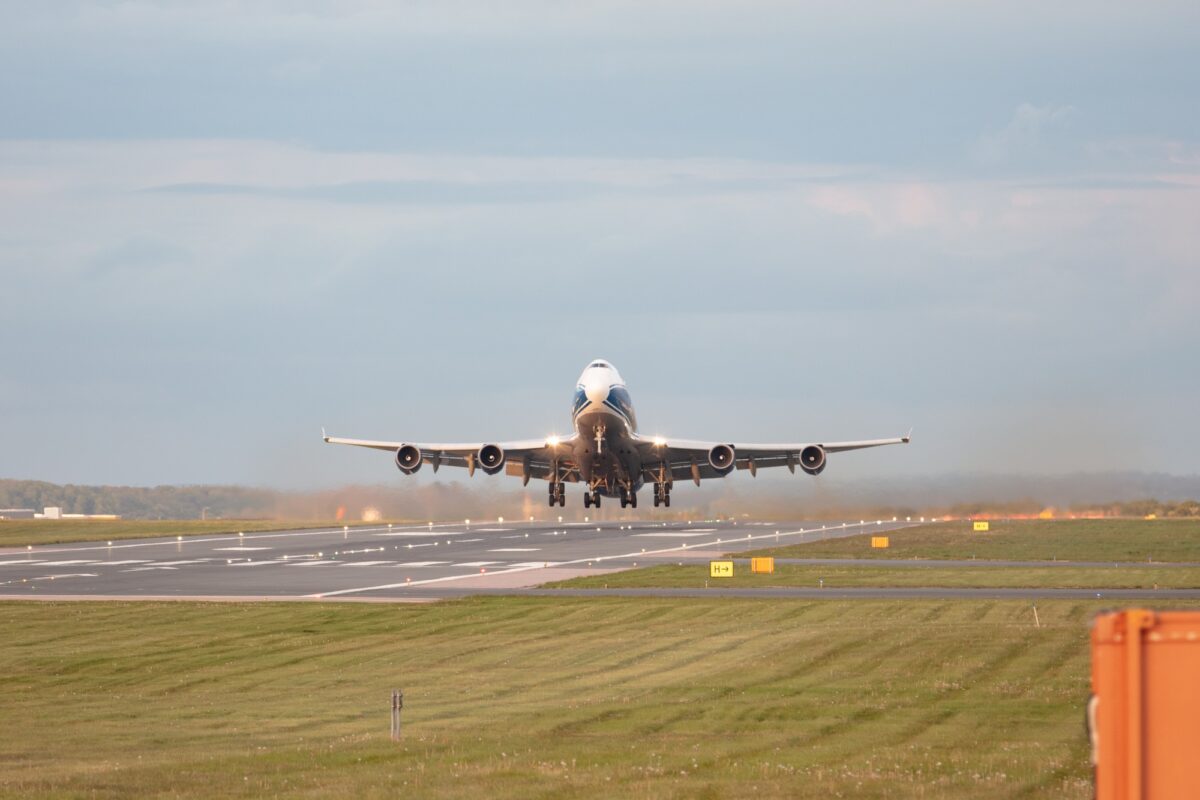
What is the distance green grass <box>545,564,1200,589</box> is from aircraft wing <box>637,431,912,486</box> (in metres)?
13.9

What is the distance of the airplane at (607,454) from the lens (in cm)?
7306

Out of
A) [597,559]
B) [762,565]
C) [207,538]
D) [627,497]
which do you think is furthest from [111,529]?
[762,565]

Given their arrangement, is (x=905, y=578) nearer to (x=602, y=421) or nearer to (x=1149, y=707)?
(x=602, y=421)

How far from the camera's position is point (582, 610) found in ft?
152

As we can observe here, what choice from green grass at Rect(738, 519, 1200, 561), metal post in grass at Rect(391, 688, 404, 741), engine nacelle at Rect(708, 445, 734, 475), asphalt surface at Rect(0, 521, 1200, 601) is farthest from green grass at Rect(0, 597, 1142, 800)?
engine nacelle at Rect(708, 445, 734, 475)

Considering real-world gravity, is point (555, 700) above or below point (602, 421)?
below

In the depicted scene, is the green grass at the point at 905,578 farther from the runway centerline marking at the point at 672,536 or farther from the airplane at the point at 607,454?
the runway centerline marking at the point at 672,536

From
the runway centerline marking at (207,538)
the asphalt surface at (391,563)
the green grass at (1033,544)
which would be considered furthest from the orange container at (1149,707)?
the runway centerline marking at (207,538)

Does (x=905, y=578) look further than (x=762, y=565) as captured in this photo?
No

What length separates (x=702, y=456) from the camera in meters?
83.5

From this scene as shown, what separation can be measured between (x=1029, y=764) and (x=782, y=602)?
2770cm

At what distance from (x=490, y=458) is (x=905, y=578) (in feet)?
91.6

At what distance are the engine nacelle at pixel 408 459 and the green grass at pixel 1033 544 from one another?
18.6m

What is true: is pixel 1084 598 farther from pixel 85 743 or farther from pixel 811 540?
pixel 811 540
